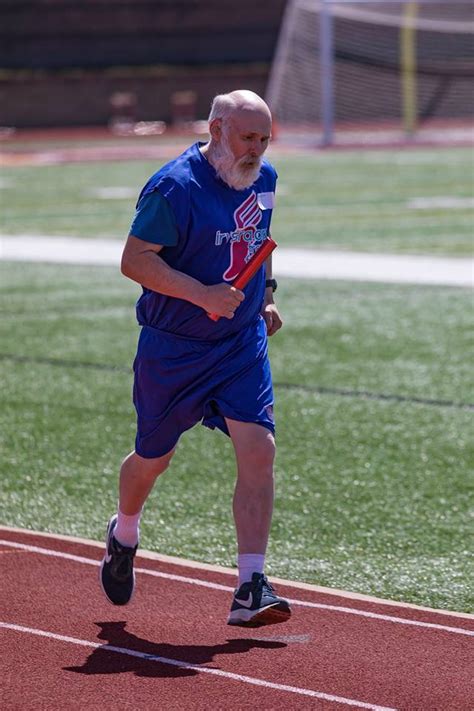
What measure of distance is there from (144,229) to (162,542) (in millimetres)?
1801

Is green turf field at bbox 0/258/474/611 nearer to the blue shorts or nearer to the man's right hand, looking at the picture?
the blue shorts

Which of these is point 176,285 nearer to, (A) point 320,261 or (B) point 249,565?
(B) point 249,565

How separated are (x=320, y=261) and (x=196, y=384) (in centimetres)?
1078

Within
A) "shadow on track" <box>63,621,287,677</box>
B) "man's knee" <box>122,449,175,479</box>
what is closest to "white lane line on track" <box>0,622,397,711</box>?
"shadow on track" <box>63,621,287,677</box>

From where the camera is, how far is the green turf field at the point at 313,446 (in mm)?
6230

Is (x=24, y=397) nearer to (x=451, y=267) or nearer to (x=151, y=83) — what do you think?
(x=451, y=267)

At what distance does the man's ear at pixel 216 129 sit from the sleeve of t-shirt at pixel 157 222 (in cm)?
28

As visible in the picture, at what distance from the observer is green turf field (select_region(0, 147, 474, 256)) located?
60.4 feet

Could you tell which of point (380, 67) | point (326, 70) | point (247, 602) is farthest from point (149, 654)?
point (380, 67)

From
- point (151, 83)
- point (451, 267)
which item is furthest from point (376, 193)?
point (151, 83)

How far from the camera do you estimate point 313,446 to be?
8078mm

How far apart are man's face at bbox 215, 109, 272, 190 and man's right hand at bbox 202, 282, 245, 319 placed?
1.25 ft

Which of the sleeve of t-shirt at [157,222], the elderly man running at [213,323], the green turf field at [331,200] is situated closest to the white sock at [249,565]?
the elderly man running at [213,323]

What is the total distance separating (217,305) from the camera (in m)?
4.95
